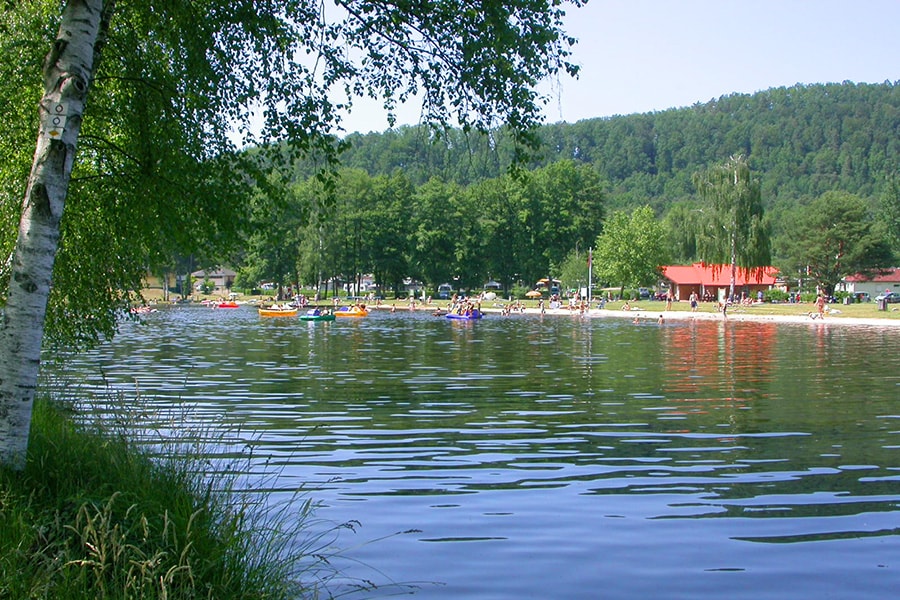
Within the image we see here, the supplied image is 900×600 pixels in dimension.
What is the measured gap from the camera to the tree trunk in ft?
21.4

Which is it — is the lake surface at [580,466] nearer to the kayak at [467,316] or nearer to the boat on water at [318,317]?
the boat on water at [318,317]

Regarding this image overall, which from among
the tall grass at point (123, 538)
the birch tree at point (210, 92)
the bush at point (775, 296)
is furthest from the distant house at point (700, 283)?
A: the tall grass at point (123, 538)

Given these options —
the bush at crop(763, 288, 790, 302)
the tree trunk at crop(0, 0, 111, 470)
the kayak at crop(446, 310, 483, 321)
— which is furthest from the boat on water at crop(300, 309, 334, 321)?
the tree trunk at crop(0, 0, 111, 470)

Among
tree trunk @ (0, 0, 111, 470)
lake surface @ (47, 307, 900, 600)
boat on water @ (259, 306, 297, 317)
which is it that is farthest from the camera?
boat on water @ (259, 306, 297, 317)

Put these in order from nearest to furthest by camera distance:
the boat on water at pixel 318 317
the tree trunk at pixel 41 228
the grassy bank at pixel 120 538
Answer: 1. the grassy bank at pixel 120 538
2. the tree trunk at pixel 41 228
3. the boat on water at pixel 318 317

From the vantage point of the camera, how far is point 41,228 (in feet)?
21.9

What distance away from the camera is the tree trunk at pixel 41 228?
257 inches

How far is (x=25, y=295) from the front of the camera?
655 cm

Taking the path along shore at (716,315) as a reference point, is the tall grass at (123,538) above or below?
above

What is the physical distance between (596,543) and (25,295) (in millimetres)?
5687

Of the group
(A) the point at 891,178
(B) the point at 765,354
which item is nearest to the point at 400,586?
(B) the point at 765,354

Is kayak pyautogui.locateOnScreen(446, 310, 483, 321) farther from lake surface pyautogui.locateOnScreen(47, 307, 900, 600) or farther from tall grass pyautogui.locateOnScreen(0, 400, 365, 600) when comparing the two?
tall grass pyautogui.locateOnScreen(0, 400, 365, 600)

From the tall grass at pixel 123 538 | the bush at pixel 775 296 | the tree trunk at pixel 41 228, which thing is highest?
the tree trunk at pixel 41 228

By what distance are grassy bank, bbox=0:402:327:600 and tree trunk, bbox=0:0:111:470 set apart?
1.57ft
